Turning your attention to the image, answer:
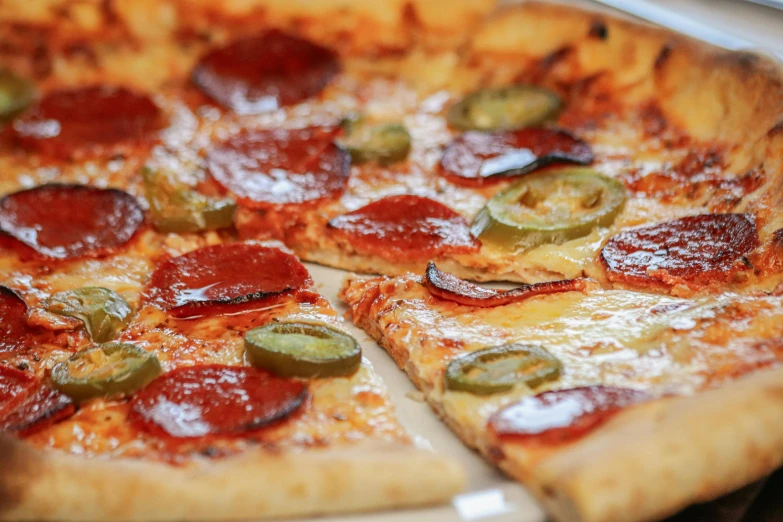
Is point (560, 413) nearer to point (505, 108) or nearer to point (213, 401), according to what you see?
point (213, 401)

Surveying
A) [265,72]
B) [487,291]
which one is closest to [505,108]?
[265,72]

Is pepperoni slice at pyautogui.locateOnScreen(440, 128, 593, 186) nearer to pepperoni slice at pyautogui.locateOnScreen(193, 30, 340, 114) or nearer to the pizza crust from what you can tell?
A: pepperoni slice at pyautogui.locateOnScreen(193, 30, 340, 114)

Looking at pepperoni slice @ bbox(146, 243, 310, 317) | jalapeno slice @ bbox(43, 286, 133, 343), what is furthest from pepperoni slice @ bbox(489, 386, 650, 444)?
jalapeno slice @ bbox(43, 286, 133, 343)

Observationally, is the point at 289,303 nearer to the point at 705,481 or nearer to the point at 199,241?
the point at 199,241

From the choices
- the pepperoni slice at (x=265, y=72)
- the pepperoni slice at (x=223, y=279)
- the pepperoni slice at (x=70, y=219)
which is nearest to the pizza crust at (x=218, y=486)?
the pepperoni slice at (x=223, y=279)

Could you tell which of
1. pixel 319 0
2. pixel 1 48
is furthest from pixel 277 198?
pixel 1 48

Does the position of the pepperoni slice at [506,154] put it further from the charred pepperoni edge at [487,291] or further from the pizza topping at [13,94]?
the pizza topping at [13,94]
